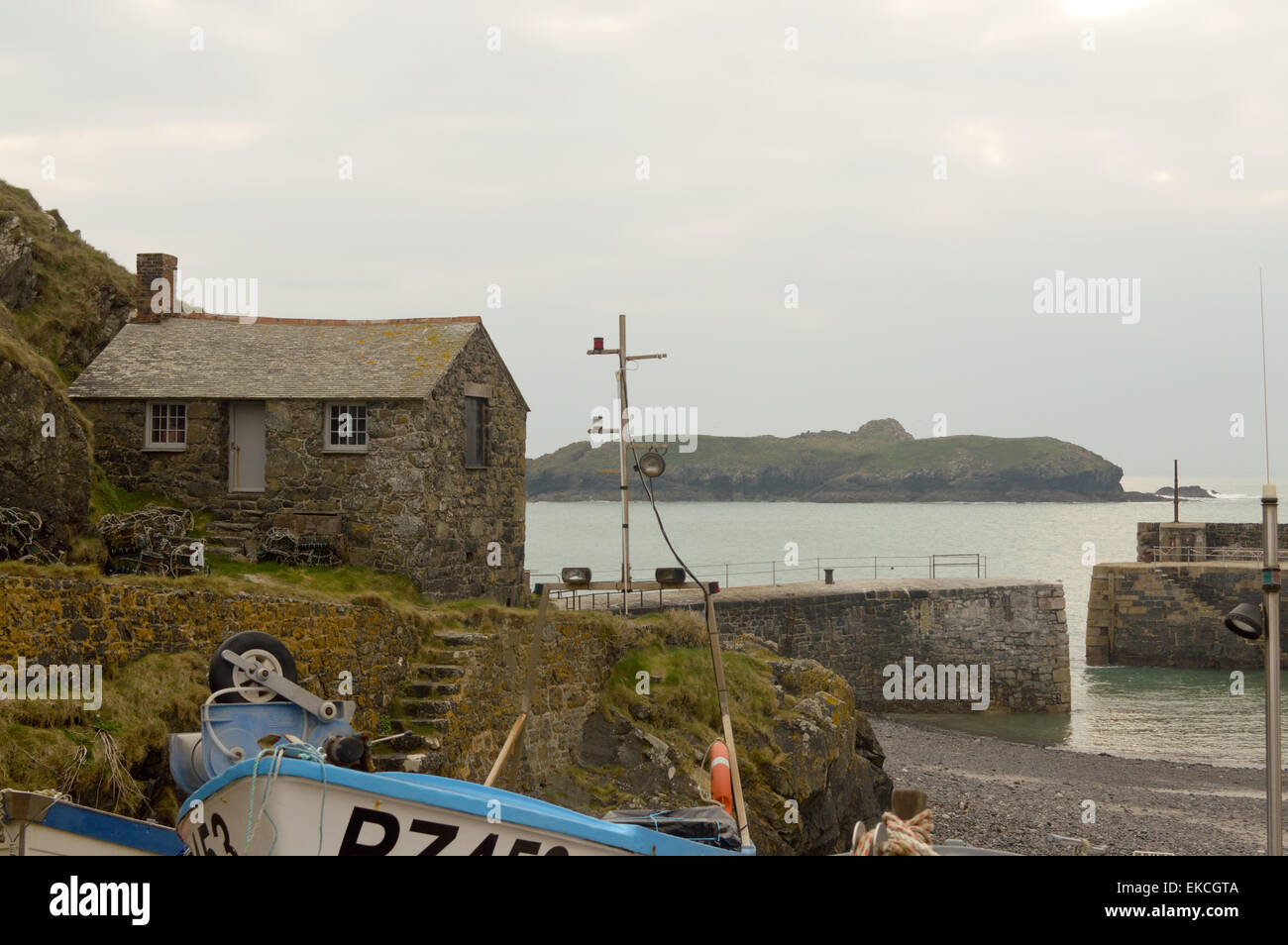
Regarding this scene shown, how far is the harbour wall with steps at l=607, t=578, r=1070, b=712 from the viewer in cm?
4522

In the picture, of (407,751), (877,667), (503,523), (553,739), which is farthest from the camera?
(877,667)

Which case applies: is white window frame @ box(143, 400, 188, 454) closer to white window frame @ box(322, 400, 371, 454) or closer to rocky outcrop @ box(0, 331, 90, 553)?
white window frame @ box(322, 400, 371, 454)

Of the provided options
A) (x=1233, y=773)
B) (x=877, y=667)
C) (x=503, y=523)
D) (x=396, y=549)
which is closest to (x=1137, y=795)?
(x=1233, y=773)

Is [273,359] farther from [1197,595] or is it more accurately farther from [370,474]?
[1197,595]

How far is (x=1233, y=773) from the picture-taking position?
36.9 meters

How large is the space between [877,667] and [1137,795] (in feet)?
45.3

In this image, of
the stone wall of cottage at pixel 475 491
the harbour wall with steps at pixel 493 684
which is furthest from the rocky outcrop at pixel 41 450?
the stone wall of cottage at pixel 475 491

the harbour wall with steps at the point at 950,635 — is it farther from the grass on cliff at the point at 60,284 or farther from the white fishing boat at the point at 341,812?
the white fishing boat at the point at 341,812

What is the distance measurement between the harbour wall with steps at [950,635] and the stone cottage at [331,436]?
21.4 m

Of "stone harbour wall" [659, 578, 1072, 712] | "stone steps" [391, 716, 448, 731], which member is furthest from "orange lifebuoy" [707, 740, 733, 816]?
"stone harbour wall" [659, 578, 1072, 712]

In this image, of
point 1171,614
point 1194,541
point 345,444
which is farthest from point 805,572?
point 345,444

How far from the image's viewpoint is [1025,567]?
356 feet
